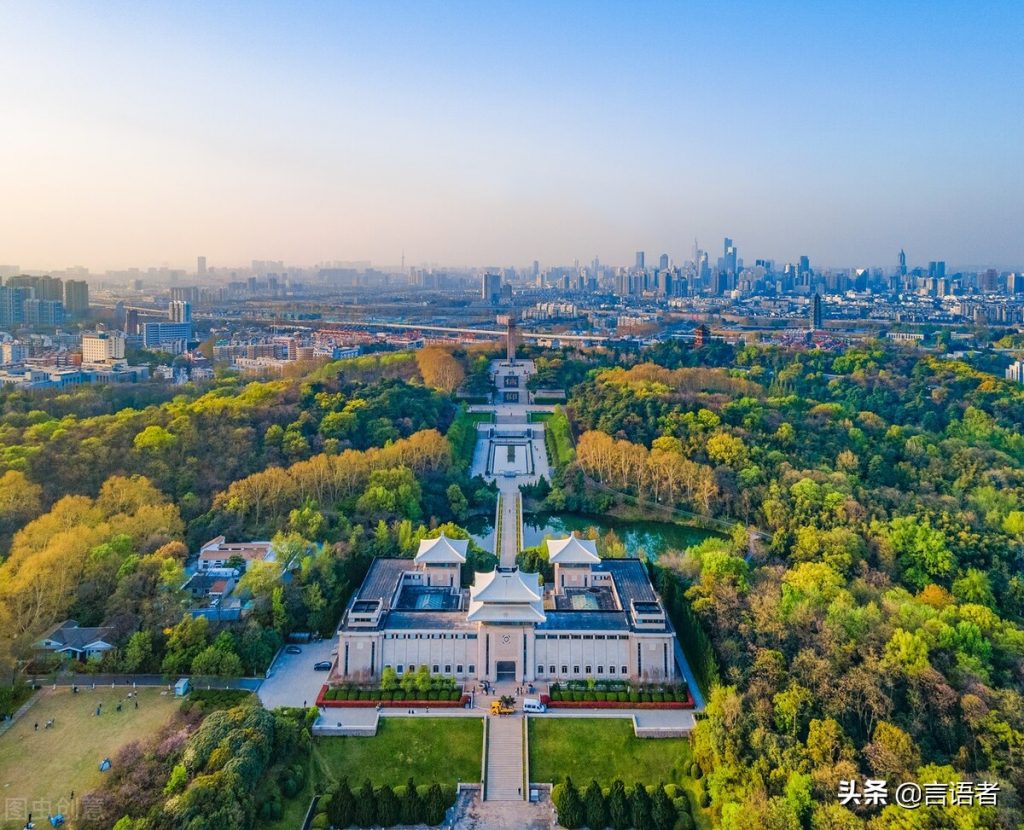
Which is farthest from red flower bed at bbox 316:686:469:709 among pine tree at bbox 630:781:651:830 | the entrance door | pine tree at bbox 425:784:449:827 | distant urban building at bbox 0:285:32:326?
distant urban building at bbox 0:285:32:326

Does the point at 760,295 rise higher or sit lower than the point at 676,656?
higher

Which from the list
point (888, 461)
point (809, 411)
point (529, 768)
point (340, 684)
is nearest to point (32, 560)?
point (340, 684)

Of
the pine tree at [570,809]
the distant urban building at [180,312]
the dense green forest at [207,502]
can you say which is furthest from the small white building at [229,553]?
the distant urban building at [180,312]

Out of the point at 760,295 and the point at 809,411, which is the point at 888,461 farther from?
the point at 760,295

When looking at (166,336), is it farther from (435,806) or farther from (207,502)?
(435,806)

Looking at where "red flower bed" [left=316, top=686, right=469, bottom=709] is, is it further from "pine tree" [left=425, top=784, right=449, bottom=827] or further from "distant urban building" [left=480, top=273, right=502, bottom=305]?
"distant urban building" [left=480, top=273, right=502, bottom=305]
